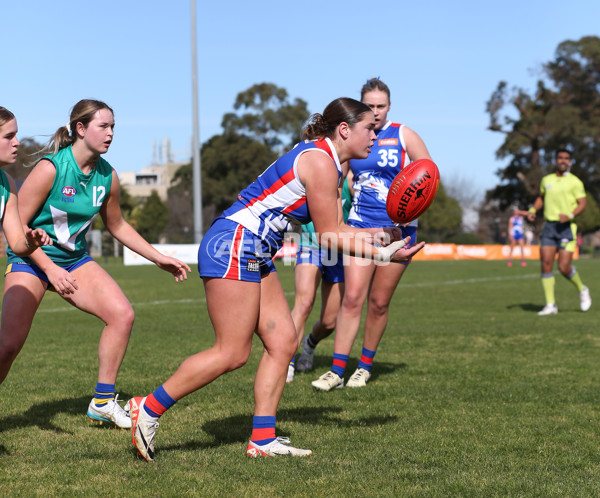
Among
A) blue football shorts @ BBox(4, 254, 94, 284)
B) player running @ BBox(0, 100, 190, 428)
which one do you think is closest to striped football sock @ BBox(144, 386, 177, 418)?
player running @ BBox(0, 100, 190, 428)

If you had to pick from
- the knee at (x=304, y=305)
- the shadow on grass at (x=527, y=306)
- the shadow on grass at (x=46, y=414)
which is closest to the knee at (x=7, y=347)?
the shadow on grass at (x=46, y=414)

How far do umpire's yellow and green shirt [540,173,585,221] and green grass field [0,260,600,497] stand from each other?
2724 mm

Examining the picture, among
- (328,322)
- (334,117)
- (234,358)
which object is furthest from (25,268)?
(328,322)

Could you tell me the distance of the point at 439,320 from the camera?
1123 cm

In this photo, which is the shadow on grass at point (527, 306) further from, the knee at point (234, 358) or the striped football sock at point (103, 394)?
the knee at point (234, 358)

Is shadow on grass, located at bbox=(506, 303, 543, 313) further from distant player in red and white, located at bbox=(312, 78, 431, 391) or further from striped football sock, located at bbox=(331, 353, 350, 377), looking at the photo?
Result: striped football sock, located at bbox=(331, 353, 350, 377)

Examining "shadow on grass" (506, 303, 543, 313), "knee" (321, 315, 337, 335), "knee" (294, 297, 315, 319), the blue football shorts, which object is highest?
the blue football shorts

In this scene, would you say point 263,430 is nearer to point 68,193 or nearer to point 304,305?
point 68,193

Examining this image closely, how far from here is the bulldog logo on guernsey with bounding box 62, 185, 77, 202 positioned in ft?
15.6

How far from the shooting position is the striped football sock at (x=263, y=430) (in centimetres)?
421

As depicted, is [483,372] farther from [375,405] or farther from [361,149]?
[361,149]

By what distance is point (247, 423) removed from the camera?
5059 millimetres

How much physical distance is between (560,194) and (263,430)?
8.97 meters

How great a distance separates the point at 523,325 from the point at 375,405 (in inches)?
222
